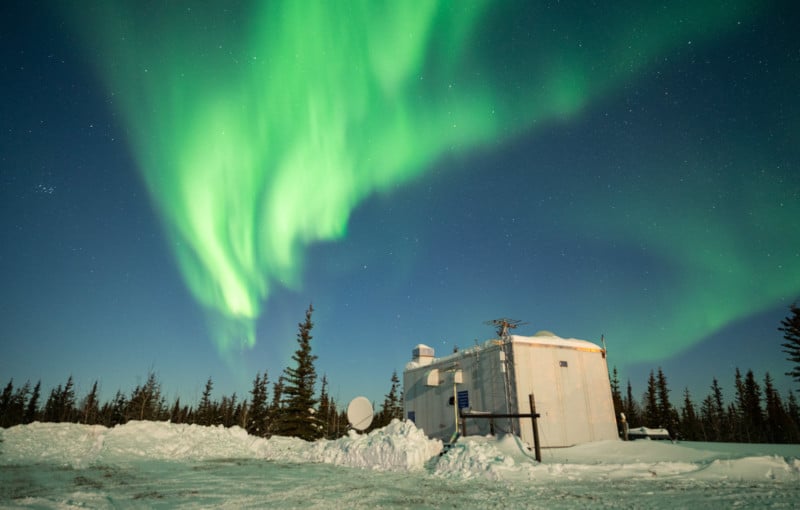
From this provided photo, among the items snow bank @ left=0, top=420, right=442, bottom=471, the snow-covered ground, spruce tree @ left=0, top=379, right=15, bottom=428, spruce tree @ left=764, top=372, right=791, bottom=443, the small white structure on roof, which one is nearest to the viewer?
the snow-covered ground

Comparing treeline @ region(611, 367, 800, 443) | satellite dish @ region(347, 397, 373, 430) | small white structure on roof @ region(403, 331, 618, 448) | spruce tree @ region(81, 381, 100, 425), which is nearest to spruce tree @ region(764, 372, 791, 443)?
treeline @ region(611, 367, 800, 443)

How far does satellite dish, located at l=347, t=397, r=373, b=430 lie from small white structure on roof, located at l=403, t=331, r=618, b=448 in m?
4.64

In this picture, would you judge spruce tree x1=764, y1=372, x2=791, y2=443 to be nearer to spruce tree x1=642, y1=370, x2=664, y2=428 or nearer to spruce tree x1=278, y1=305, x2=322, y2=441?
spruce tree x1=642, y1=370, x2=664, y2=428

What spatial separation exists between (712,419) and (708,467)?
69.1 m

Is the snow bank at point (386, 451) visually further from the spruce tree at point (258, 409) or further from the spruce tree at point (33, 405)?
the spruce tree at point (33, 405)

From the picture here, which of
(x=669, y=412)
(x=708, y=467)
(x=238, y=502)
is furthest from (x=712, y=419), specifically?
(x=238, y=502)

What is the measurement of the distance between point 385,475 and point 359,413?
591 inches

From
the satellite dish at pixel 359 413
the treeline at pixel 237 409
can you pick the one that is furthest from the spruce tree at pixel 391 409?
the satellite dish at pixel 359 413

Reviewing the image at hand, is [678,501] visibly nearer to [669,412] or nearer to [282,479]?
[282,479]

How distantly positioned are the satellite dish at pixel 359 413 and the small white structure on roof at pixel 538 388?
4636 millimetres

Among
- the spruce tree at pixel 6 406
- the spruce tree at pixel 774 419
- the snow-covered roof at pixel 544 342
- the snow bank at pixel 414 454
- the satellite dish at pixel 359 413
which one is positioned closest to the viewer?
the snow bank at pixel 414 454

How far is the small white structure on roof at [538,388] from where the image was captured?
19984mm

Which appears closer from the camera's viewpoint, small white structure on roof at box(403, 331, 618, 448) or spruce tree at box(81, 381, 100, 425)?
small white structure on roof at box(403, 331, 618, 448)

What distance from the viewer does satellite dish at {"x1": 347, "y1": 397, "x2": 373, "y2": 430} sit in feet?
82.4
